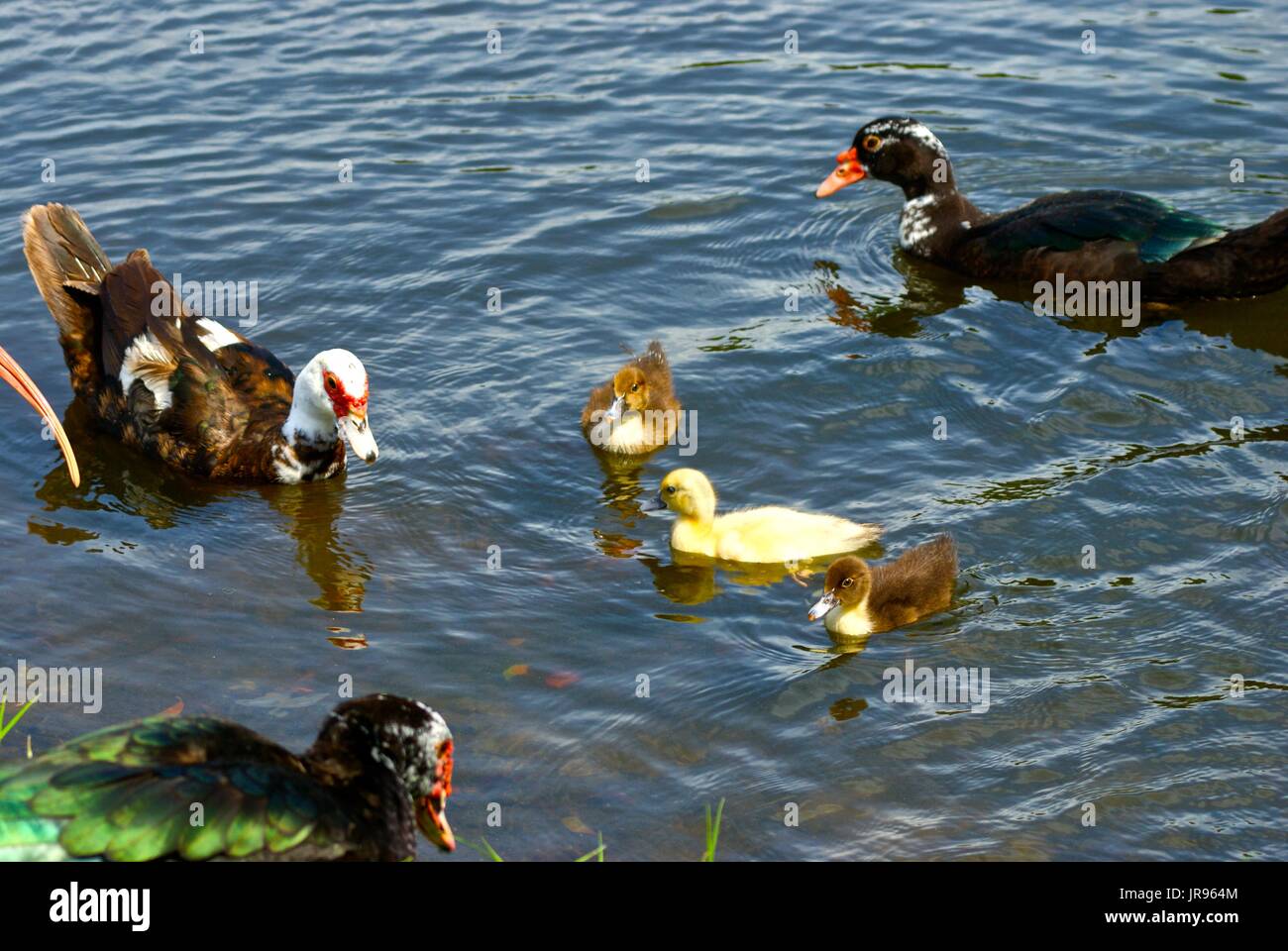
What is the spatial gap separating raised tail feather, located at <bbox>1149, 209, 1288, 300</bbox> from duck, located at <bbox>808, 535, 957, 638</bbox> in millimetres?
4083

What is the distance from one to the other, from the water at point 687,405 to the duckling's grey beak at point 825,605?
186mm

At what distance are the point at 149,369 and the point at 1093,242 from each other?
6.15 meters

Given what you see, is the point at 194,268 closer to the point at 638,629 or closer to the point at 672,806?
the point at 638,629

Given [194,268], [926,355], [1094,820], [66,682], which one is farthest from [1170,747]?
[194,268]

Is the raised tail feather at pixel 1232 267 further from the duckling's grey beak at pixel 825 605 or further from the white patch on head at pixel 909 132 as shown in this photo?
the duckling's grey beak at pixel 825 605

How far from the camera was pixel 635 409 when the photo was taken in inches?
344

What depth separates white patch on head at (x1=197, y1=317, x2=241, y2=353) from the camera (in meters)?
9.03

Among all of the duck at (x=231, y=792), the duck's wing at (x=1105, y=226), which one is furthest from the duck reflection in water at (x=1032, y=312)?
the duck at (x=231, y=792)

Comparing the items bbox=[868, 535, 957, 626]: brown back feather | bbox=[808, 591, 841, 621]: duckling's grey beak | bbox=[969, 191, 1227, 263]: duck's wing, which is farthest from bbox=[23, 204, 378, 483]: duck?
bbox=[969, 191, 1227, 263]: duck's wing

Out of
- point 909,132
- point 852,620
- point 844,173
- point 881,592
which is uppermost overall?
point 909,132

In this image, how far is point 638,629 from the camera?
7270mm

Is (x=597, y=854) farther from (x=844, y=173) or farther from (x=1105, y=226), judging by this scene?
(x=844, y=173)

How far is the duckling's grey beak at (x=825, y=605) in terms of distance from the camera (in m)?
7.10

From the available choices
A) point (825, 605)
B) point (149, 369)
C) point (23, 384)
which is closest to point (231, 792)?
point (23, 384)
